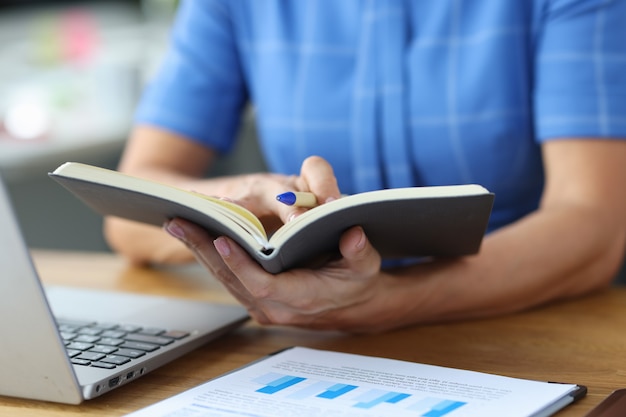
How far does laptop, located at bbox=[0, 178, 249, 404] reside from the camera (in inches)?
24.0

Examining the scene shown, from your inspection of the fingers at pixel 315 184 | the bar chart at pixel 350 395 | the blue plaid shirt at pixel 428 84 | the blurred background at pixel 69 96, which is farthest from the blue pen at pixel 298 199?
the blurred background at pixel 69 96

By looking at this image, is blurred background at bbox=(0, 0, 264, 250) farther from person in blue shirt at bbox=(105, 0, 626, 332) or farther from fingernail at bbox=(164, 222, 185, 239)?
fingernail at bbox=(164, 222, 185, 239)

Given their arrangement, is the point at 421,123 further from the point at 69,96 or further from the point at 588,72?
the point at 69,96

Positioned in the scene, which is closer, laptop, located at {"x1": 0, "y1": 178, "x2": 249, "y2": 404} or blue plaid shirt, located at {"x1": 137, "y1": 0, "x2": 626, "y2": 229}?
laptop, located at {"x1": 0, "y1": 178, "x2": 249, "y2": 404}

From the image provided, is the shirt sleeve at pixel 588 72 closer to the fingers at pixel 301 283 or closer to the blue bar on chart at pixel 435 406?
the fingers at pixel 301 283

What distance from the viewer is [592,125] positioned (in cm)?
104

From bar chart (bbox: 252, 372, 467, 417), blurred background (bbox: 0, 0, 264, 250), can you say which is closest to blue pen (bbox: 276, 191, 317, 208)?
bar chart (bbox: 252, 372, 467, 417)

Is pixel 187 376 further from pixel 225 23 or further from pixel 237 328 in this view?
pixel 225 23

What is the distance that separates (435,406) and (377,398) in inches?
1.8

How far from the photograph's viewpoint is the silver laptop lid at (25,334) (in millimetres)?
592

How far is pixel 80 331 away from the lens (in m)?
0.83

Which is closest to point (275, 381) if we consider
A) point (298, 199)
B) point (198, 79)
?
point (298, 199)

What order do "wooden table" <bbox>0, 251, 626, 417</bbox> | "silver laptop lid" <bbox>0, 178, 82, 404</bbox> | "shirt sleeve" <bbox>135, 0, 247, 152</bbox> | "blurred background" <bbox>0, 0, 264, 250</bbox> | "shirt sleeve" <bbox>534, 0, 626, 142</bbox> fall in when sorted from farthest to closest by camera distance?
"blurred background" <bbox>0, 0, 264, 250</bbox> < "shirt sleeve" <bbox>135, 0, 247, 152</bbox> < "shirt sleeve" <bbox>534, 0, 626, 142</bbox> < "wooden table" <bbox>0, 251, 626, 417</bbox> < "silver laptop lid" <bbox>0, 178, 82, 404</bbox>

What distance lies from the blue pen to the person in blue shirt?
43 millimetres
